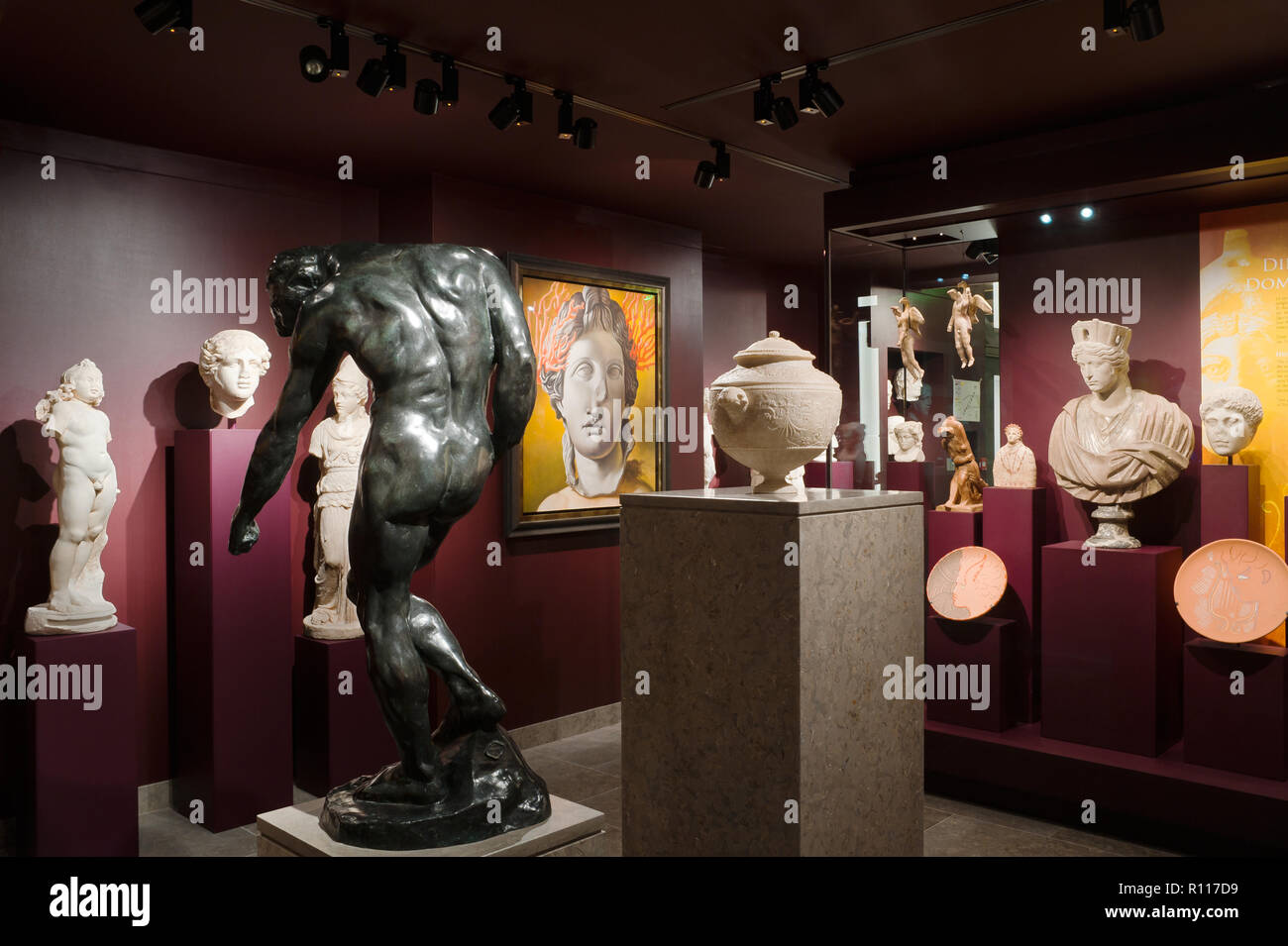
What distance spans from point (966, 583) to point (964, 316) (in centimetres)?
137

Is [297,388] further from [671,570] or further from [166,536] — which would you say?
[166,536]

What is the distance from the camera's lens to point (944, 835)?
4.09m

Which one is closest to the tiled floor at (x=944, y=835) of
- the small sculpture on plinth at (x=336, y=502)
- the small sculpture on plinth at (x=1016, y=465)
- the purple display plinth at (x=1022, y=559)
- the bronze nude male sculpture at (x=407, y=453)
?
the purple display plinth at (x=1022, y=559)

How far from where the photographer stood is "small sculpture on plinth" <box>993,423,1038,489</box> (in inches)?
181

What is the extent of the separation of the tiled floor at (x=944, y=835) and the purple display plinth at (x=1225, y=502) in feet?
4.28

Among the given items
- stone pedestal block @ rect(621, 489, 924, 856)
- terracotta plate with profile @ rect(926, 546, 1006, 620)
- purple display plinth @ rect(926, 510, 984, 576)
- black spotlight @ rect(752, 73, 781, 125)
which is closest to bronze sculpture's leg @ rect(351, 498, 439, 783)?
stone pedestal block @ rect(621, 489, 924, 856)

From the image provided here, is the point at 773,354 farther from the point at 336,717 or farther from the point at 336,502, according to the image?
the point at 336,717

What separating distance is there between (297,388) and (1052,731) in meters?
3.52

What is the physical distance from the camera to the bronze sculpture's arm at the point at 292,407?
2490 mm

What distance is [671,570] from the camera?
7.99 feet

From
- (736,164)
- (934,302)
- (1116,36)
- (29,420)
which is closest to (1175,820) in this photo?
(934,302)

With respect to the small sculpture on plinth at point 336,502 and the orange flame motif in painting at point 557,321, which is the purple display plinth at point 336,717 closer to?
the small sculpture on plinth at point 336,502

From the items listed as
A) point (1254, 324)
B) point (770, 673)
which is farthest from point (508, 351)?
point (1254, 324)

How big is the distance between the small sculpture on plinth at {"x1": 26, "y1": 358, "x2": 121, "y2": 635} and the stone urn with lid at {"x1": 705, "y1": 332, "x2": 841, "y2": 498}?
106 inches
